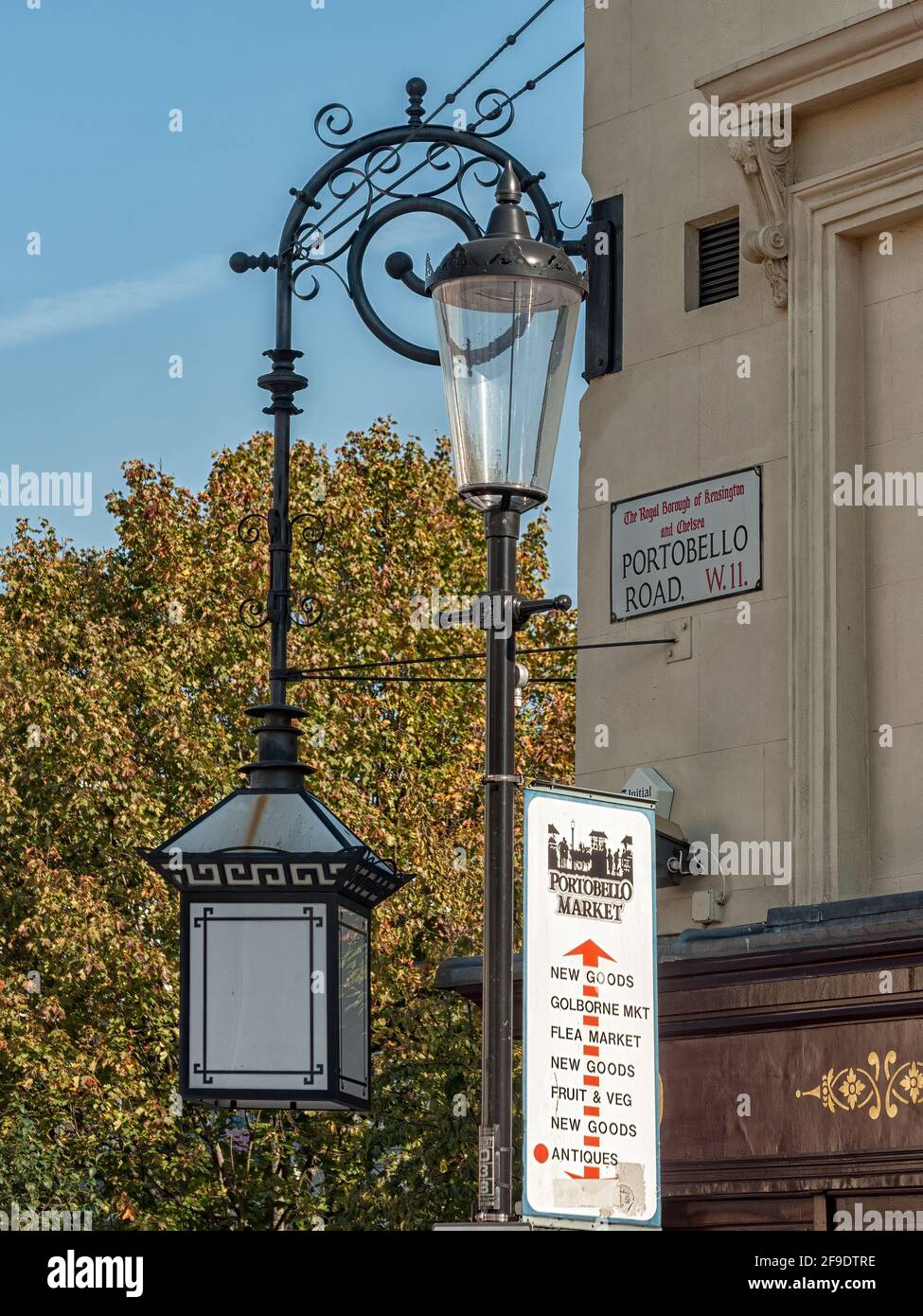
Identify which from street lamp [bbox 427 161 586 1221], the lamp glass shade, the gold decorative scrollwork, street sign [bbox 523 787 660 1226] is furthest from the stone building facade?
the lamp glass shade

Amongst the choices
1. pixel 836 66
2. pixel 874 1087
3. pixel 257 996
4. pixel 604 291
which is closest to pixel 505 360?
pixel 257 996

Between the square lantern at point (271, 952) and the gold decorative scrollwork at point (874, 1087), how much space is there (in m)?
1.97

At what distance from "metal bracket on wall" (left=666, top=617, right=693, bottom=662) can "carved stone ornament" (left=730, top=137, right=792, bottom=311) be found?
1581 mm

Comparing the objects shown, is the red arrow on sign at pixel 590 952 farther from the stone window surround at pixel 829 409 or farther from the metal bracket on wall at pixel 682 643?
the metal bracket on wall at pixel 682 643

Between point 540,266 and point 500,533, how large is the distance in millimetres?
826

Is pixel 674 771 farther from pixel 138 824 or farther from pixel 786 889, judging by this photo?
pixel 138 824

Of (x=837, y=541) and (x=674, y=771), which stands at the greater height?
(x=837, y=541)

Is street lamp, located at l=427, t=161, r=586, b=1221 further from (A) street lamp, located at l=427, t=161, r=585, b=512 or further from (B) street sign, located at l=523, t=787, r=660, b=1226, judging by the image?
(B) street sign, located at l=523, t=787, r=660, b=1226

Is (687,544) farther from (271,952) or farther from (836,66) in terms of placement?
(271,952)

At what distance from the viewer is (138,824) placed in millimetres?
24688

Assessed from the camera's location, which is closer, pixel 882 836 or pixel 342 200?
pixel 882 836

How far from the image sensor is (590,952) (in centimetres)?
692

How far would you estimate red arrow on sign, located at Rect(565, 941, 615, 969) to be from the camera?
6.91 meters
